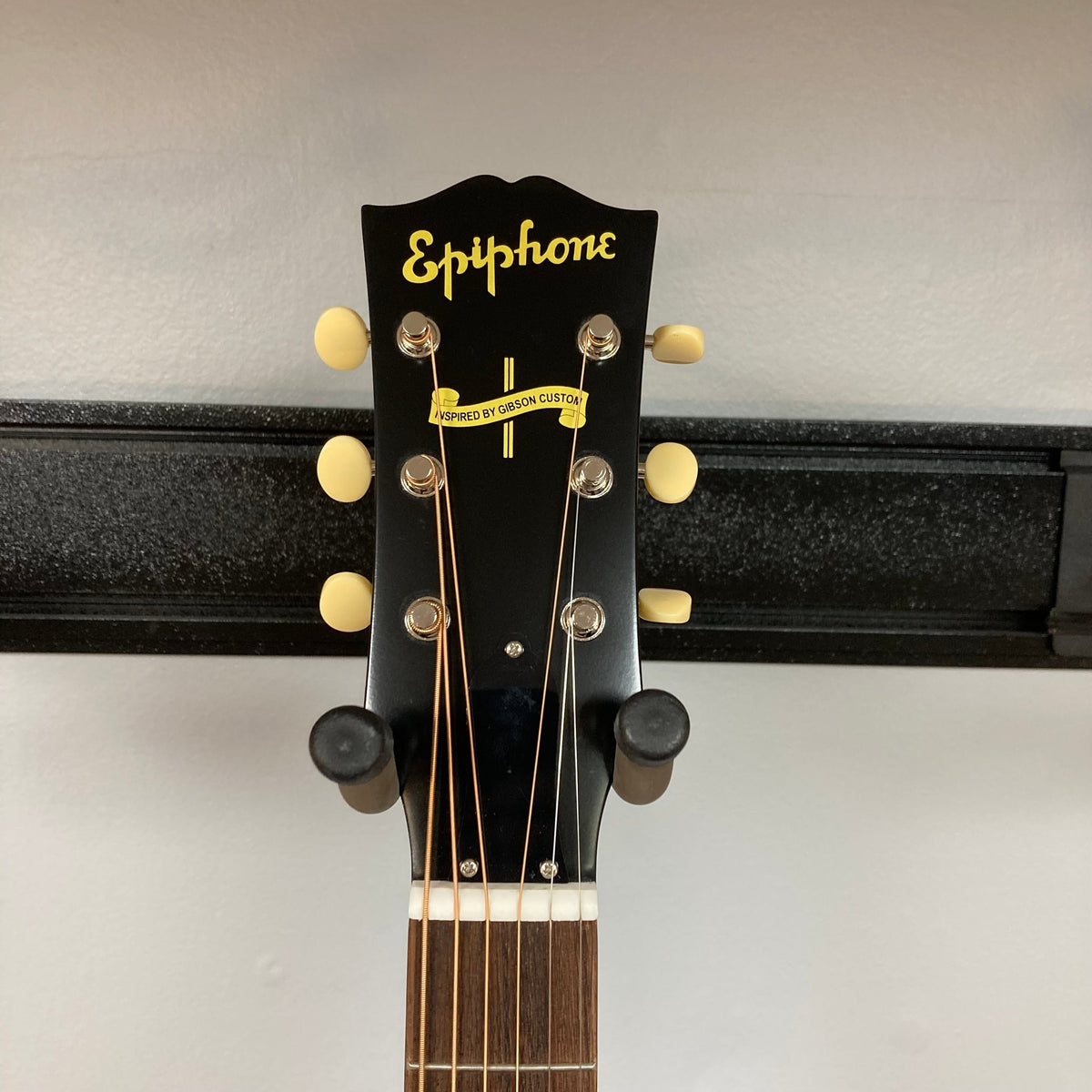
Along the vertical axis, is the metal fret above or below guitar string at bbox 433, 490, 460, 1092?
A: below

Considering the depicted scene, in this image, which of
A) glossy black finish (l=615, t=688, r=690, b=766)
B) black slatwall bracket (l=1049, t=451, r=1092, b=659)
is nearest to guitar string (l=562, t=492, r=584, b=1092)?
glossy black finish (l=615, t=688, r=690, b=766)

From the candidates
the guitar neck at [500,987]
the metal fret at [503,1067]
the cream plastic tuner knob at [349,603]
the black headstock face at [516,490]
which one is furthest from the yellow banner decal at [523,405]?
the metal fret at [503,1067]

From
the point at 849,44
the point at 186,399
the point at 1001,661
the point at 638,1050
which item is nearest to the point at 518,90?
the point at 849,44

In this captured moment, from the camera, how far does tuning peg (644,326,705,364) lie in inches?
18.5

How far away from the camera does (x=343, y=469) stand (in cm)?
46

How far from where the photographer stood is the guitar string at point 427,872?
1.53 feet

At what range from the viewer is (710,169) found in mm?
650

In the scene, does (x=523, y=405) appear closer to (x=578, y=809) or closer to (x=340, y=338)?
(x=340, y=338)

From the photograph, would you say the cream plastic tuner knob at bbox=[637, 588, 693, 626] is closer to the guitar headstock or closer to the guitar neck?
the guitar headstock

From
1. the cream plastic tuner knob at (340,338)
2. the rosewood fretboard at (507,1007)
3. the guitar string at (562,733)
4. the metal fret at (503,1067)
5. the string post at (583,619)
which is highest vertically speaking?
the cream plastic tuner knob at (340,338)

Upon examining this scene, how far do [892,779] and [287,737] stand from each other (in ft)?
1.77

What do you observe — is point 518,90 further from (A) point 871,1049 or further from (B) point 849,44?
(A) point 871,1049

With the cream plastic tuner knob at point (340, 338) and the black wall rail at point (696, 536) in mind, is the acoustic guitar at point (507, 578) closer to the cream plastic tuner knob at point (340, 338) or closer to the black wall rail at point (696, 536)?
the cream plastic tuner knob at point (340, 338)

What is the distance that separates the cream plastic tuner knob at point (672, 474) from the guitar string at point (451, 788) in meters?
0.14
